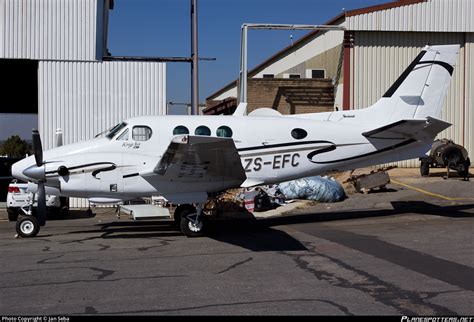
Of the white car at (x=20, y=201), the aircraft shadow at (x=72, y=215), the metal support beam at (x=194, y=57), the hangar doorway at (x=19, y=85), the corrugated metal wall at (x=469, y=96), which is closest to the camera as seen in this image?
the white car at (x=20, y=201)

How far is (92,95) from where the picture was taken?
2167cm

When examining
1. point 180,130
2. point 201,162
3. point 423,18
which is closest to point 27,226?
point 180,130

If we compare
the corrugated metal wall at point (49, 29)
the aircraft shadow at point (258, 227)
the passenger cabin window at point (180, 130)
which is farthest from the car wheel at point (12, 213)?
the passenger cabin window at point (180, 130)

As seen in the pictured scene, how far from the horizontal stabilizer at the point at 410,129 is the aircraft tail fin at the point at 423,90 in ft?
2.70

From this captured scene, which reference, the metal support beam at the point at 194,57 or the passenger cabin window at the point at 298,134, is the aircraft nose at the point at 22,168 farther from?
the metal support beam at the point at 194,57

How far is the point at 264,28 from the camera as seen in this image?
29859mm

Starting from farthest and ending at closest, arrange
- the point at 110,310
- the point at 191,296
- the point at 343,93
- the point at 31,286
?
the point at 343,93 < the point at 31,286 < the point at 191,296 < the point at 110,310

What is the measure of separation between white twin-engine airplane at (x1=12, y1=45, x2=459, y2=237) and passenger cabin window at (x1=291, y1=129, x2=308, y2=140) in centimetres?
3

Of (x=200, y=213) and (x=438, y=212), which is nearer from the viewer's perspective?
(x=200, y=213)

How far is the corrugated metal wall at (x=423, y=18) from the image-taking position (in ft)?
89.6

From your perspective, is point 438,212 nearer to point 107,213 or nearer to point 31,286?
point 107,213

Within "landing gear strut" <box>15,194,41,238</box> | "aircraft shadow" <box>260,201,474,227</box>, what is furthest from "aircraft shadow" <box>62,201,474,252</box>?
"landing gear strut" <box>15,194,41,238</box>

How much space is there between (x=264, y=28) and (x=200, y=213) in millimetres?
17855

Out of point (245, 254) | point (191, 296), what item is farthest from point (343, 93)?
point (191, 296)
